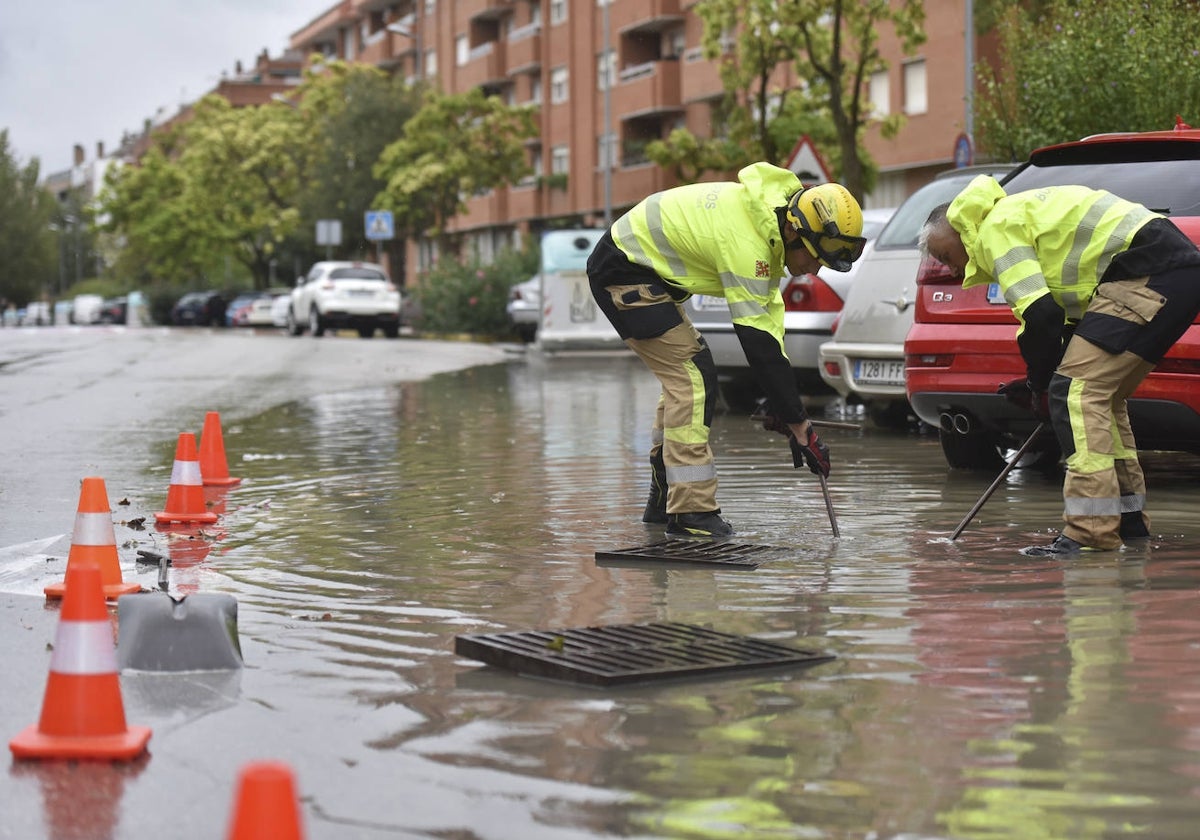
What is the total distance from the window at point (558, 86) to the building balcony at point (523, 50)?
1.34 meters

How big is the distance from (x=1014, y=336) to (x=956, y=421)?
0.73 m

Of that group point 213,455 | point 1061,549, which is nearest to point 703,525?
point 1061,549

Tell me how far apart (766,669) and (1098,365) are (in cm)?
277

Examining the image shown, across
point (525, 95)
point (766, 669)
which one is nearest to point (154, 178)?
point (525, 95)

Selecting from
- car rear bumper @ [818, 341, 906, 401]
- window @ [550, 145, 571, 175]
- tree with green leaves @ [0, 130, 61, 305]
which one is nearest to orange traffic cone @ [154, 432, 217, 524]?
car rear bumper @ [818, 341, 906, 401]

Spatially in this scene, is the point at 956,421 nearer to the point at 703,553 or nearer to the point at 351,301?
the point at 703,553

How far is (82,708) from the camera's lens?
455 centimetres

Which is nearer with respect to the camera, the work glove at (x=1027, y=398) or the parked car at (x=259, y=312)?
the work glove at (x=1027, y=398)

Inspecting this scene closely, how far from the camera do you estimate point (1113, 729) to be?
473 cm

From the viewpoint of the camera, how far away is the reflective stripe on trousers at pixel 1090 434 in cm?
763

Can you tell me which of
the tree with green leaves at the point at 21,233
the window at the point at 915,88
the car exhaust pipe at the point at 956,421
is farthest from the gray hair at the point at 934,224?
the tree with green leaves at the point at 21,233

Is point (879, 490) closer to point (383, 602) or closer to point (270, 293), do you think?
point (383, 602)

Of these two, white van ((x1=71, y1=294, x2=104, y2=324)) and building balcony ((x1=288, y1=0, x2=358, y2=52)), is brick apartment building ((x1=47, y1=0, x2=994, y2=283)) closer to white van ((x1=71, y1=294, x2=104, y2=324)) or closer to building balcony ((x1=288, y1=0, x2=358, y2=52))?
building balcony ((x1=288, y1=0, x2=358, y2=52))

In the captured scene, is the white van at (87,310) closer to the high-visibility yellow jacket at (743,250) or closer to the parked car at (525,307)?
the parked car at (525,307)
